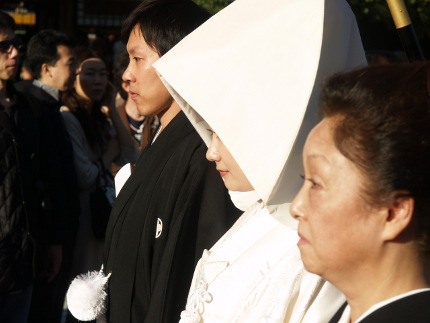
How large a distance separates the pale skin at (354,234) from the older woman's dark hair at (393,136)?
19 millimetres

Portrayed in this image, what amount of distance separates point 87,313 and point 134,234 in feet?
1.17

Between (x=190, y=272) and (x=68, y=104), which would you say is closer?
(x=190, y=272)

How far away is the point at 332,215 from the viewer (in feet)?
4.60

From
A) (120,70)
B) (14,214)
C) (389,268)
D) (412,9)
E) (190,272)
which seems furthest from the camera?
(412,9)

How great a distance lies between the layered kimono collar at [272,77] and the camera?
5.93 feet

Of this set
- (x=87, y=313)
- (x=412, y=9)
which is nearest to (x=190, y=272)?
(x=87, y=313)

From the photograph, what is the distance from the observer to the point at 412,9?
9375mm

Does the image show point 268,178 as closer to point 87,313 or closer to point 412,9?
point 87,313

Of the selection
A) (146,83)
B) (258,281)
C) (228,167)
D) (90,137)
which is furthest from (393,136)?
(90,137)

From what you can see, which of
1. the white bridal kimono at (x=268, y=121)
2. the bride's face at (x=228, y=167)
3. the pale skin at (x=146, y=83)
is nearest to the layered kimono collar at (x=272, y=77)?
the white bridal kimono at (x=268, y=121)

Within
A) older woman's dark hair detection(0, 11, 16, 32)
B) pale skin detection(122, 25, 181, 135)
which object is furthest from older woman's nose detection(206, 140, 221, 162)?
older woman's dark hair detection(0, 11, 16, 32)

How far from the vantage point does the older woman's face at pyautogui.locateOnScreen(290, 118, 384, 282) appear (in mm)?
1370

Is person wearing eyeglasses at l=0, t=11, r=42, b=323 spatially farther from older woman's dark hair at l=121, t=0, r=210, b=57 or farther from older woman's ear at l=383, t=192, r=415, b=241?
older woman's ear at l=383, t=192, r=415, b=241

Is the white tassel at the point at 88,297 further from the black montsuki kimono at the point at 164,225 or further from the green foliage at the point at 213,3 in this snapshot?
the green foliage at the point at 213,3
